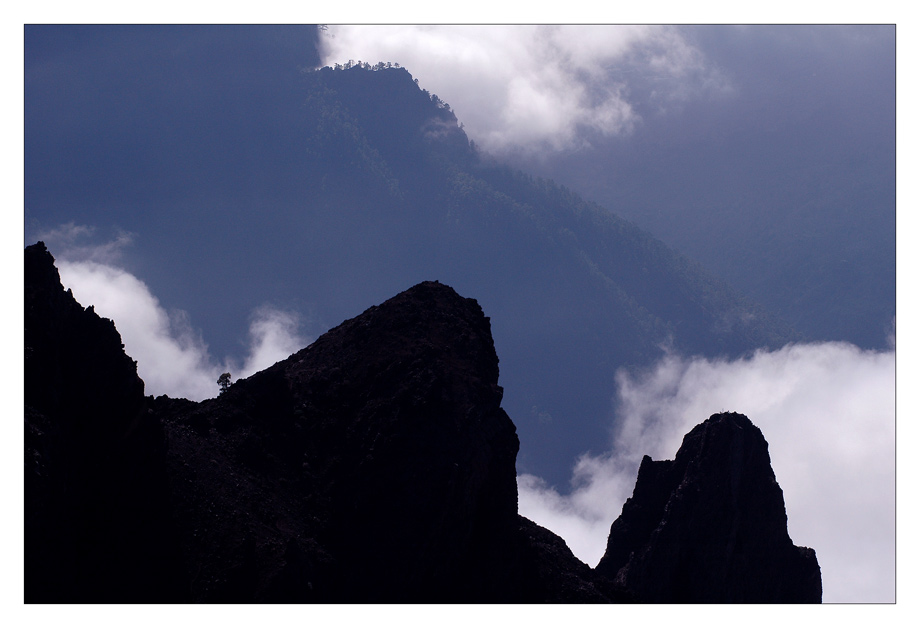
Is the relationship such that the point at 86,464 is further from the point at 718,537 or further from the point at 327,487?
the point at 718,537

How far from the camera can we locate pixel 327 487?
278 ft

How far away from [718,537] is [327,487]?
4130 centimetres

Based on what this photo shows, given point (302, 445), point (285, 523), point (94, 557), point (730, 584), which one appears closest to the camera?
point (94, 557)

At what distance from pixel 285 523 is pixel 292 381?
15.5 metres

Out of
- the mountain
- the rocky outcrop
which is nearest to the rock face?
the mountain

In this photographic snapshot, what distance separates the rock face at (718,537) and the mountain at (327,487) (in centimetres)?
20

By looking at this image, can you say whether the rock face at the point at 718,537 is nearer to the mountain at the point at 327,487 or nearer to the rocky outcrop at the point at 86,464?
the mountain at the point at 327,487

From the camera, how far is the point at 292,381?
92875 mm

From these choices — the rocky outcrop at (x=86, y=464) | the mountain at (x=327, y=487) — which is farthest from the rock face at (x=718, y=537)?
the rocky outcrop at (x=86, y=464)

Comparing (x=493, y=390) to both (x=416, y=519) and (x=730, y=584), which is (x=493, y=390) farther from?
(x=730, y=584)

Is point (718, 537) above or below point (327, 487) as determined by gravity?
above

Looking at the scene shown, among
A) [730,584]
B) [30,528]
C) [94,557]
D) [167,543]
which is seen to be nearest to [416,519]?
[167,543]

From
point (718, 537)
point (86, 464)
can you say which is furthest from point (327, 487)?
point (718, 537)

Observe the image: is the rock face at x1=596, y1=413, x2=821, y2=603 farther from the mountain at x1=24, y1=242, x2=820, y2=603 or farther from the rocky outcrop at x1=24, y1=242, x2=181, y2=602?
the rocky outcrop at x1=24, y1=242, x2=181, y2=602
